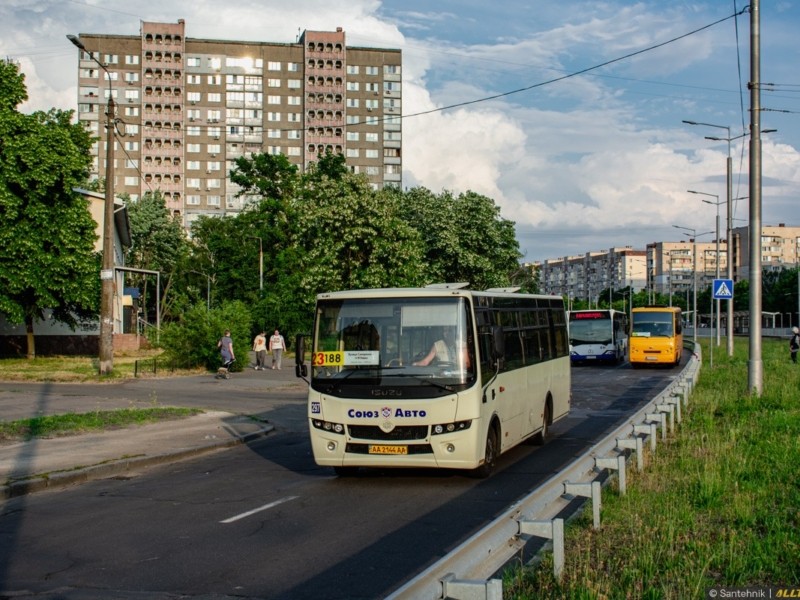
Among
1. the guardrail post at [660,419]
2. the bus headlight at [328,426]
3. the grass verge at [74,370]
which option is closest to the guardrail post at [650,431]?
the guardrail post at [660,419]

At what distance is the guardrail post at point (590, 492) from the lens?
735 cm

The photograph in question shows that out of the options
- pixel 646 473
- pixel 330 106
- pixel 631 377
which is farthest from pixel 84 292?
pixel 330 106

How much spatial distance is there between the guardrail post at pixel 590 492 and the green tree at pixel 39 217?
1547 inches

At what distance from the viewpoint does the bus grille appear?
1142cm

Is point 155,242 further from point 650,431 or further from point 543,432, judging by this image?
point 650,431

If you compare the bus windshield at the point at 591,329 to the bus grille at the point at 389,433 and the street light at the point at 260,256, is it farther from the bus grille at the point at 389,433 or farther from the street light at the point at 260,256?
the bus grille at the point at 389,433

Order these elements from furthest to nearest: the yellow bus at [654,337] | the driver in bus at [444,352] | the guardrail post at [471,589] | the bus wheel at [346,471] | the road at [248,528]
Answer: the yellow bus at [654,337] < the bus wheel at [346,471] < the driver in bus at [444,352] < the road at [248,528] < the guardrail post at [471,589]

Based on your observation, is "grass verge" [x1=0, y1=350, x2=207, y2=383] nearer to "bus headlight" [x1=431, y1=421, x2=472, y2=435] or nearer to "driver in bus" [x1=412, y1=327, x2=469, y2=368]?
"driver in bus" [x1=412, y1=327, x2=469, y2=368]

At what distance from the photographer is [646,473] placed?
10398 millimetres

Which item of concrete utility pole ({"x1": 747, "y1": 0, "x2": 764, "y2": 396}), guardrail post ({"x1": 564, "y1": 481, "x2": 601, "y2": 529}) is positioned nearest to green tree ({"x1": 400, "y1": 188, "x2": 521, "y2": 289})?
concrete utility pole ({"x1": 747, "y1": 0, "x2": 764, "y2": 396})

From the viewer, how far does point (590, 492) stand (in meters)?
7.45

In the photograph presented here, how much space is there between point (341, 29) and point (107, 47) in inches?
1238

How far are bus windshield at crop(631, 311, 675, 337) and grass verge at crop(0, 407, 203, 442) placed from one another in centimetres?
2898

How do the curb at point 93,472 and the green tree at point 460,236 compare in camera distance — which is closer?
the curb at point 93,472
